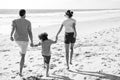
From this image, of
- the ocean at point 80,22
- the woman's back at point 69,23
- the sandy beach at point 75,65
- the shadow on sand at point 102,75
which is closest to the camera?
the shadow on sand at point 102,75

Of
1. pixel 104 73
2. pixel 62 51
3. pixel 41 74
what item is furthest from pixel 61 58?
pixel 104 73

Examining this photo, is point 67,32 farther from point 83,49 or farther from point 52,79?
point 83,49

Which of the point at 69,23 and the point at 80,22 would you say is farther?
the point at 80,22

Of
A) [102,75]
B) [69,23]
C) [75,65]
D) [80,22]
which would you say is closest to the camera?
[102,75]

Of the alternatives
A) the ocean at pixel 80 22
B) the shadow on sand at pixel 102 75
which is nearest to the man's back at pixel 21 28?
the shadow on sand at pixel 102 75

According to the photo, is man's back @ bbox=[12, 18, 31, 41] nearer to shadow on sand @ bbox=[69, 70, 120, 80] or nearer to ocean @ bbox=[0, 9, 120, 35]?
shadow on sand @ bbox=[69, 70, 120, 80]

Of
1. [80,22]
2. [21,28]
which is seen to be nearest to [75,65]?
[21,28]

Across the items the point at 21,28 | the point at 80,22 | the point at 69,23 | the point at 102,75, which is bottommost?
the point at 102,75

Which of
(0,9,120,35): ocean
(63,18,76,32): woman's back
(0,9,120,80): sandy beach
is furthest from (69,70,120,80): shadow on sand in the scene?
(0,9,120,35): ocean

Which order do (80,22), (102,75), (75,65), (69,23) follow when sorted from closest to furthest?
A: (102,75) < (69,23) < (75,65) < (80,22)

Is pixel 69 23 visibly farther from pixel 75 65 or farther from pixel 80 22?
pixel 80 22

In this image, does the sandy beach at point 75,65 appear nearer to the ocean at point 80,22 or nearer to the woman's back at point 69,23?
the woman's back at point 69,23

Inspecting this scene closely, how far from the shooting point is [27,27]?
6270mm

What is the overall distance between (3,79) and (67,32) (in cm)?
254
